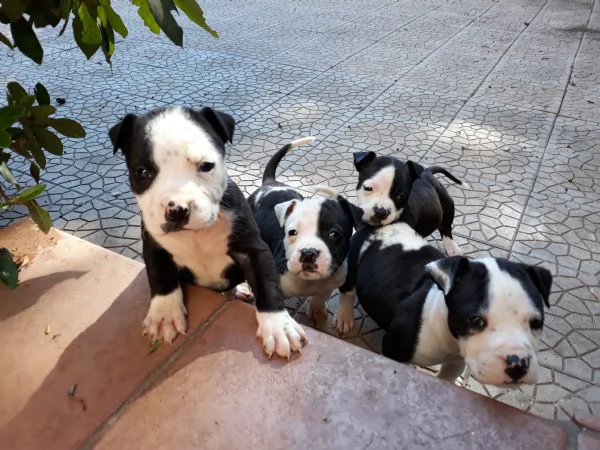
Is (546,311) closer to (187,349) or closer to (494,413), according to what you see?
(494,413)

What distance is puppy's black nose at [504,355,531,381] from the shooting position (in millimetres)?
1809

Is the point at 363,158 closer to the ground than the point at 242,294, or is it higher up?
higher up

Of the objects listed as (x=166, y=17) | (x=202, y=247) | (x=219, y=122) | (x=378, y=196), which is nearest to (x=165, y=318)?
(x=202, y=247)

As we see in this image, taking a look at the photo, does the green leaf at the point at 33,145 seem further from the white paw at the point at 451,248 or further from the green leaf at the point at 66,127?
the white paw at the point at 451,248

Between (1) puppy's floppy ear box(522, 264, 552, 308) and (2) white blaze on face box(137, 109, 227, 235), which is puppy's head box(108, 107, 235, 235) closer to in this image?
(2) white blaze on face box(137, 109, 227, 235)

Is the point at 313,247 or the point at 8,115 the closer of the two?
the point at 8,115

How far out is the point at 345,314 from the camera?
110 inches

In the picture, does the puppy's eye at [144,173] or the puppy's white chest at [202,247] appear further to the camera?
the puppy's white chest at [202,247]

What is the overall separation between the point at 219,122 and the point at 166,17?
0.77 meters

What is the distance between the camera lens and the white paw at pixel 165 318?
6.38 feet

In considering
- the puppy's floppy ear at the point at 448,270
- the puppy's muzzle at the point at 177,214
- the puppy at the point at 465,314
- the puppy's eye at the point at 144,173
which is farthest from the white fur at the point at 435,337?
the puppy's eye at the point at 144,173

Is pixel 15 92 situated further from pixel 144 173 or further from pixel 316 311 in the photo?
pixel 316 311

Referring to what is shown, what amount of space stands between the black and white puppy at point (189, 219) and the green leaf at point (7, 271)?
20.1 inches

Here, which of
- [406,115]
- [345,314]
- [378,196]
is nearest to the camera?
[345,314]
